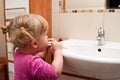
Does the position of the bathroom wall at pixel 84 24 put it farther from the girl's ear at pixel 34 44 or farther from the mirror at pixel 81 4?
the girl's ear at pixel 34 44

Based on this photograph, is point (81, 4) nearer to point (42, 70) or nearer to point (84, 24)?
point (84, 24)

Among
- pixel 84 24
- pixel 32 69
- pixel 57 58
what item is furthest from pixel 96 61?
pixel 84 24

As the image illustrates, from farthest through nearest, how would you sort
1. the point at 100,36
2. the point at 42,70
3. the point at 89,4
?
the point at 89,4 → the point at 100,36 → the point at 42,70

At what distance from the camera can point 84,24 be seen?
1160mm

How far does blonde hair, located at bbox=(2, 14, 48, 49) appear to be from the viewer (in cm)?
71

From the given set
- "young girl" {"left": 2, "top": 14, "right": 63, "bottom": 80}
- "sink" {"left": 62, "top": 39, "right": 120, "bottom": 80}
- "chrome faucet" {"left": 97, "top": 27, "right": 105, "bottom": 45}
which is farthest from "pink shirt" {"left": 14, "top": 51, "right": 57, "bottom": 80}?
"chrome faucet" {"left": 97, "top": 27, "right": 105, "bottom": 45}

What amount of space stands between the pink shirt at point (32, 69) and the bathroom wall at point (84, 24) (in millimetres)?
531

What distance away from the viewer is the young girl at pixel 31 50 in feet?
2.30

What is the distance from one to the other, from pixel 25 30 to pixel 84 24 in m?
0.56

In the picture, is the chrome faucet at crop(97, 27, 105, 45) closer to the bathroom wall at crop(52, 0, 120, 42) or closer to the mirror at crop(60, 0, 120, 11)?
the bathroom wall at crop(52, 0, 120, 42)

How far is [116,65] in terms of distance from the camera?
0.68 m

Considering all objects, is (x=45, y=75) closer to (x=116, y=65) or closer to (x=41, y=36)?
Result: (x=41, y=36)

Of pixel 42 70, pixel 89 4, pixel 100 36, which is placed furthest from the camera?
pixel 89 4

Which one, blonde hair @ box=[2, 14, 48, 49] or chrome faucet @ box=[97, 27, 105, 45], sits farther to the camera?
chrome faucet @ box=[97, 27, 105, 45]
